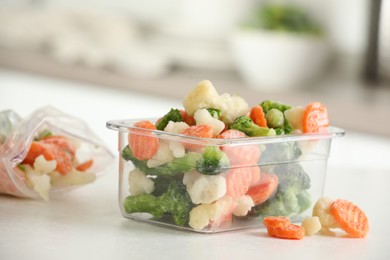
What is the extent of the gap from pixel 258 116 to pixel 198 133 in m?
0.12

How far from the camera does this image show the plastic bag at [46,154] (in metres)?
1.41

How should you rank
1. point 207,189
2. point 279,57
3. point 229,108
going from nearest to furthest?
point 207,189 < point 229,108 < point 279,57

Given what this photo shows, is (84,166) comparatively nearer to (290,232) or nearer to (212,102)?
(212,102)

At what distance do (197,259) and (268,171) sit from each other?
24 cm

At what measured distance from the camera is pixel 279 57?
363cm

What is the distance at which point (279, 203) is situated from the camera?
1330 millimetres

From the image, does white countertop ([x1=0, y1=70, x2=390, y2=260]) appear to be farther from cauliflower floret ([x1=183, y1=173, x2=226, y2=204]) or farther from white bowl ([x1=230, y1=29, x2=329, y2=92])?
white bowl ([x1=230, y1=29, x2=329, y2=92])

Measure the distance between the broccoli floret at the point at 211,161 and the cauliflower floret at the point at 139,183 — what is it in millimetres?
94

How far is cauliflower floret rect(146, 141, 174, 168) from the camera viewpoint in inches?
49.9

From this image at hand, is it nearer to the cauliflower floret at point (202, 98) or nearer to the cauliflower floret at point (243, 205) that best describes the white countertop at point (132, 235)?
the cauliflower floret at point (243, 205)

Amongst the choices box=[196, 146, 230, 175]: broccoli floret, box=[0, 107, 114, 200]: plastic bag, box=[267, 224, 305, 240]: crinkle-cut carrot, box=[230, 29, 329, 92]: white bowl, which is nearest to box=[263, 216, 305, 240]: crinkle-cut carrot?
box=[267, 224, 305, 240]: crinkle-cut carrot

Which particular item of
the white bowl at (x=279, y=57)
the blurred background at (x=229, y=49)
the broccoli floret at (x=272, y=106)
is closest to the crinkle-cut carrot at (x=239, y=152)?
the broccoli floret at (x=272, y=106)

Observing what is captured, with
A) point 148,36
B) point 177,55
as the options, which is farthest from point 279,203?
point 148,36

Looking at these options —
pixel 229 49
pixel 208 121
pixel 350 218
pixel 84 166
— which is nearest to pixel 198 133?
pixel 208 121
